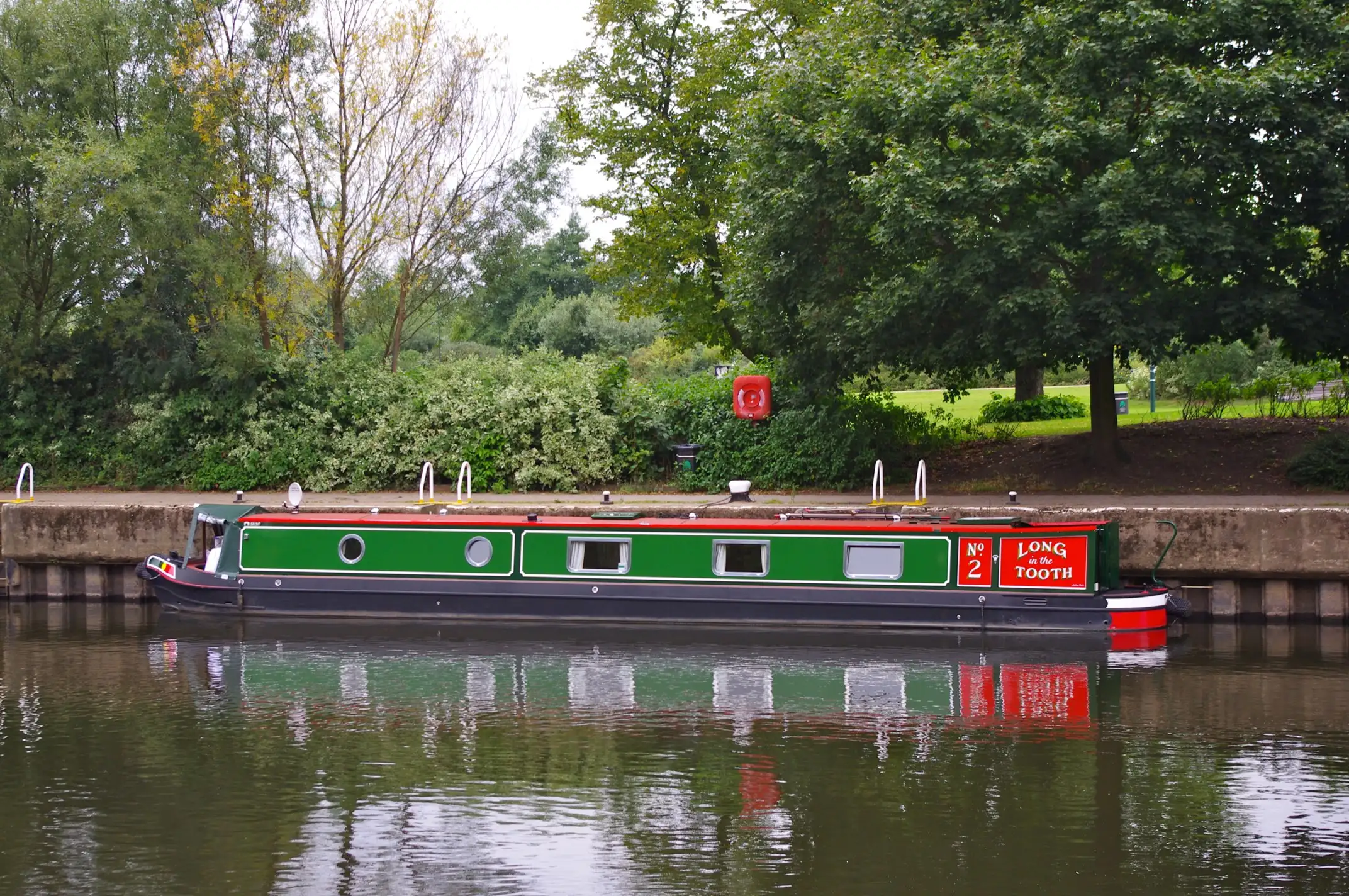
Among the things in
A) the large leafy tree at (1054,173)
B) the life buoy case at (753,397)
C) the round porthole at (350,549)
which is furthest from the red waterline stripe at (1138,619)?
the round porthole at (350,549)

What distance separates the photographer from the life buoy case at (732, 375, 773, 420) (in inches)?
922

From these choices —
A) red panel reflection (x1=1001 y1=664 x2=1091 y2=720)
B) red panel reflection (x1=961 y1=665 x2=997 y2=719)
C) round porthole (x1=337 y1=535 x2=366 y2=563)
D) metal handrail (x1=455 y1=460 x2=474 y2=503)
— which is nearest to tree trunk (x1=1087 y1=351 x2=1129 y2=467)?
red panel reflection (x1=1001 y1=664 x2=1091 y2=720)

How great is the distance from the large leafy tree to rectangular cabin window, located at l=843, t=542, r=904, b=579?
11.5 feet

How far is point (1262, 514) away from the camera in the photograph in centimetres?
1788

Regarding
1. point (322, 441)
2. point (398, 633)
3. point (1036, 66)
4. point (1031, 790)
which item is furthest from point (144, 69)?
point (1031, 790)

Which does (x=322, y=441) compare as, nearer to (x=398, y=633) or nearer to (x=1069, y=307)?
(x=398, y=633)

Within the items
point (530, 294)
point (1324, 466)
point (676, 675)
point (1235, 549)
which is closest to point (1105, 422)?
point (1324, 466)

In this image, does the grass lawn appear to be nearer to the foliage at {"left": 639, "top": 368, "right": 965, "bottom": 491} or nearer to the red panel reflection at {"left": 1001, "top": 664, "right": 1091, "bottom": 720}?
Answer: the foliage at {"left": 639, "top": 368, "right": 965, "bottom": 491}

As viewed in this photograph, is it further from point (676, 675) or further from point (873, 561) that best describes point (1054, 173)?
point (676, 675)

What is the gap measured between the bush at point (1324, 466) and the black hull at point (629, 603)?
4190 millimetres

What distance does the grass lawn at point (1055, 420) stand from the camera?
25812 millimetres

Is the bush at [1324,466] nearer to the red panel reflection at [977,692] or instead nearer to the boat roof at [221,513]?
the red panel reflection at [977,692]

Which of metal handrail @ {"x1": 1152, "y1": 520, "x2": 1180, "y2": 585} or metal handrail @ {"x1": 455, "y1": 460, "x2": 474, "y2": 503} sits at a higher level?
metal handrail @ {"x1": 455, "y1": 460, "x2": 474, "y2": 503}

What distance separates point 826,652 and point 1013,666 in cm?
234
